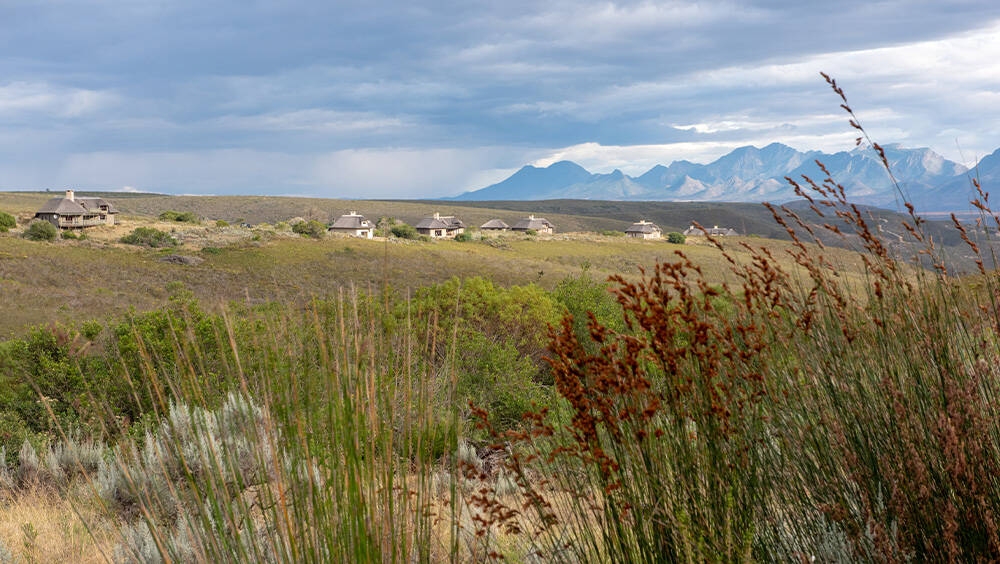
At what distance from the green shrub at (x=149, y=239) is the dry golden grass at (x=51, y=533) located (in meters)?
42.3

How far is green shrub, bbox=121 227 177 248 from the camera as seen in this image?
42781mm

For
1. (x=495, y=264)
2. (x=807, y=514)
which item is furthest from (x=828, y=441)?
(x=495, y=264)

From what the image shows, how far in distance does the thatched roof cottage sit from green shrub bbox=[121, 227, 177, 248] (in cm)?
1416

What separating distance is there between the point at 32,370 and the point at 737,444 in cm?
1000

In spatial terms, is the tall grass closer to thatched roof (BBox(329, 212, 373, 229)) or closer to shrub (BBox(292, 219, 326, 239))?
shrub (BBox(292, 219, 326, 239))

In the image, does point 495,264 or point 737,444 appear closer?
point 737,444

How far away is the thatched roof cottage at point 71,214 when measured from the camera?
55894 millimetres

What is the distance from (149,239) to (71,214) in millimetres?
20857

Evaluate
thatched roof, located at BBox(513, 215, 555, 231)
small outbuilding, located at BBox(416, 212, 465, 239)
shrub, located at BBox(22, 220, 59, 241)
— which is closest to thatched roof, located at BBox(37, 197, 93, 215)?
shrub, located at BBox(22, 220, 59, 241)

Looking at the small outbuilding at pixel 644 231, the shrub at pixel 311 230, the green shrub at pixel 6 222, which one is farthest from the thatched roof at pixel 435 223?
the green shrub at pixel 6 222

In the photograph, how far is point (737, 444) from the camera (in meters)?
2.00

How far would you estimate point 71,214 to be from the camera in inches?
2260

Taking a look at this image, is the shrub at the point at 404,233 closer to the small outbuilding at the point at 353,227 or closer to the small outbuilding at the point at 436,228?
the small outbuilding at the point at 353,227

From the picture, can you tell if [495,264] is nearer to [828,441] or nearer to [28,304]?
[28,304]
